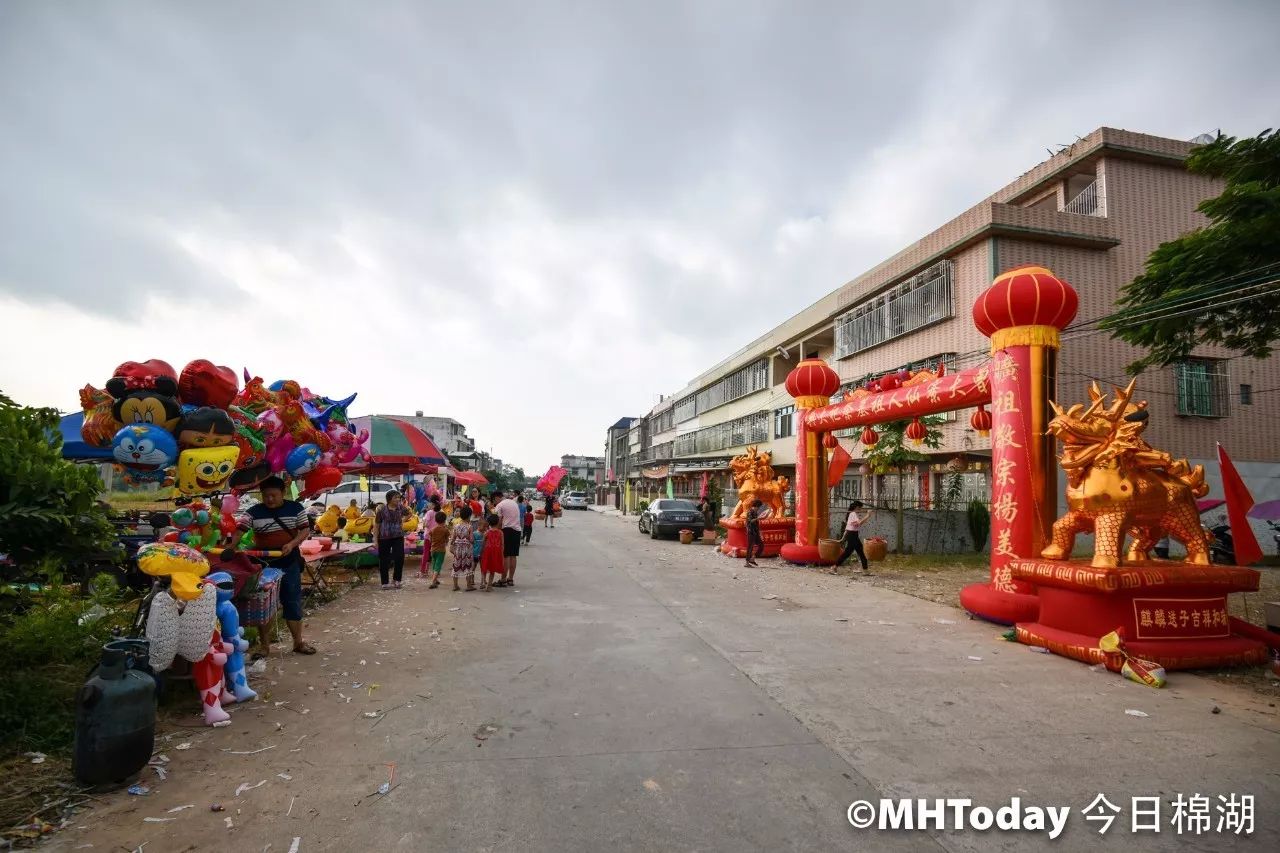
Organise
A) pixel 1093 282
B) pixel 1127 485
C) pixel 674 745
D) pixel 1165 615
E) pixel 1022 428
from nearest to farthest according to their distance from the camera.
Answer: pixel 674 745 → pixel 1165 615 → pixel 1127 485 → pixel 1022 428 → pixel 1093 282

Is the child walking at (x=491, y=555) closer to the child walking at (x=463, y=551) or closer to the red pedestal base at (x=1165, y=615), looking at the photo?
the child walking at (x=463, y=551)

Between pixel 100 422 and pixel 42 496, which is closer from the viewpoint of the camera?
pixel 42 496

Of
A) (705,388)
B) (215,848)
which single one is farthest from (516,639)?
(705,388)

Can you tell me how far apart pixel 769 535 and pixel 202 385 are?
13.3 m

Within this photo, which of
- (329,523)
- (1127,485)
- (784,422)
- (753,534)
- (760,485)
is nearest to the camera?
(1127,485)

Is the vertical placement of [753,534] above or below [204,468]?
below

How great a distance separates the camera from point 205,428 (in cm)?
598

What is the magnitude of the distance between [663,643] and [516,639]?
164cm

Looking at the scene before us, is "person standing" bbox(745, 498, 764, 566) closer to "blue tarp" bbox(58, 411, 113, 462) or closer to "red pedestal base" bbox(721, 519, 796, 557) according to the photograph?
"red pedestal base" bbox(721, 519, 796, 557)

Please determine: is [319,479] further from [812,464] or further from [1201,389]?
[1201,389]

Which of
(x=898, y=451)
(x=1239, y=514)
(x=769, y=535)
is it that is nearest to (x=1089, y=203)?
(x=898, y=451)

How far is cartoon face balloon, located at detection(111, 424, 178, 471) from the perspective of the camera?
5.60 m

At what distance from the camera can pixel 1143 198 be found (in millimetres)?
17906

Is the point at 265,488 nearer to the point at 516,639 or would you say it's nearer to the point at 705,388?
the point at 516,639
